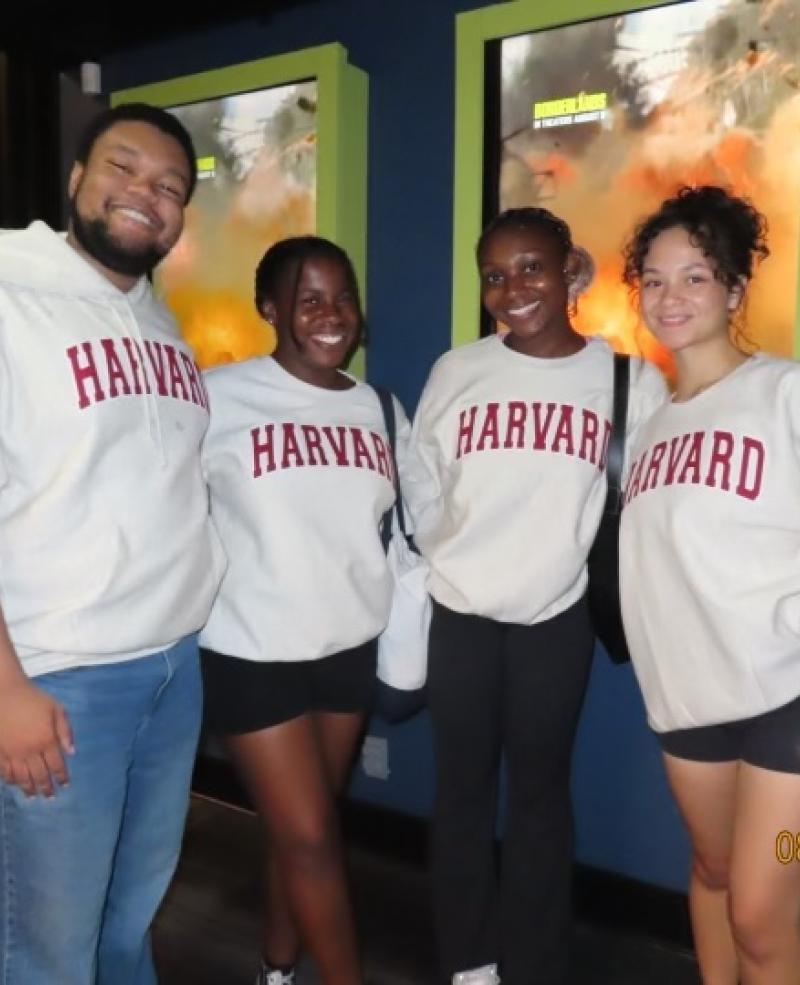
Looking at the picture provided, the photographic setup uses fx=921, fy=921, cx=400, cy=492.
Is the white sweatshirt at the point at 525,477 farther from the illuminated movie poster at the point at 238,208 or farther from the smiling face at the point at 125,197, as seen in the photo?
the illuminated movie poster at the point at 238,208

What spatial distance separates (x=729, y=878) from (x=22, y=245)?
1.50 metres

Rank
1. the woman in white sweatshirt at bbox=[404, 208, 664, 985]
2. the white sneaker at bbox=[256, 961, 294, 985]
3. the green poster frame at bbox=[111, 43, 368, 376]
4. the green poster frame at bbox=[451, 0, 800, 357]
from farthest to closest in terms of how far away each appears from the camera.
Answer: the green poster frame at bbox=[111, 43, 368, 376], the green poster frame at bbox=[451, 0, 800, 357], the white sneaker at bbox=[256, 961, 294, 985], the woman in white sweatshirt at bbox=[404, 208, 664, 985]

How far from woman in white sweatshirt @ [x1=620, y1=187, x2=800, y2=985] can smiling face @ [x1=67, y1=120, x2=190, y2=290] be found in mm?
843

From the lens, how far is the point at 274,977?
2031 mm

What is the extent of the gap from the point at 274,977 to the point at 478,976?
0.45 metres

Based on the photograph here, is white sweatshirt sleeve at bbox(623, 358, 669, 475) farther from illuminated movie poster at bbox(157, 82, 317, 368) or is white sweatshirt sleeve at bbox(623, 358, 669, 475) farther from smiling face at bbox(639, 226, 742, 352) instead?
illuminated movie poster at bbox(157, 82, 317, 368)

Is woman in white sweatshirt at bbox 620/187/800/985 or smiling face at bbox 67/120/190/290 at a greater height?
smiling face at bbox 67/120/190/290

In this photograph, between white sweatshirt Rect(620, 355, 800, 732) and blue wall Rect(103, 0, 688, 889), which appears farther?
blue wall Rect(103, 0, 688, 889)

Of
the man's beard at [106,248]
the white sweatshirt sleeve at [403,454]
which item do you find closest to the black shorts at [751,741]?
the white sweatshirt sleeve at [403,454]

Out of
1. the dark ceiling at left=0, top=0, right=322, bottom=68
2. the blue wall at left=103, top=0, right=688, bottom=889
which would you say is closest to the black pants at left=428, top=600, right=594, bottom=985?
the blue wall at left=103, top=0, right=688, bottom=889

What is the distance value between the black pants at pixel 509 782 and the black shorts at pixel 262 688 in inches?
9.6

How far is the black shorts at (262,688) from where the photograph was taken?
1.70 m

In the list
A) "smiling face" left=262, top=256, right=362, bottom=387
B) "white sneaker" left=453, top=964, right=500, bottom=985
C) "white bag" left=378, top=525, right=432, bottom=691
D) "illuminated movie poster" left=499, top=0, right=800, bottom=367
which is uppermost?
"illuminated movie poster" left=499, top=0, right=800, bottom=367

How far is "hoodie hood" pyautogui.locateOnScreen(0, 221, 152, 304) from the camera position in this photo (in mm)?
1328
